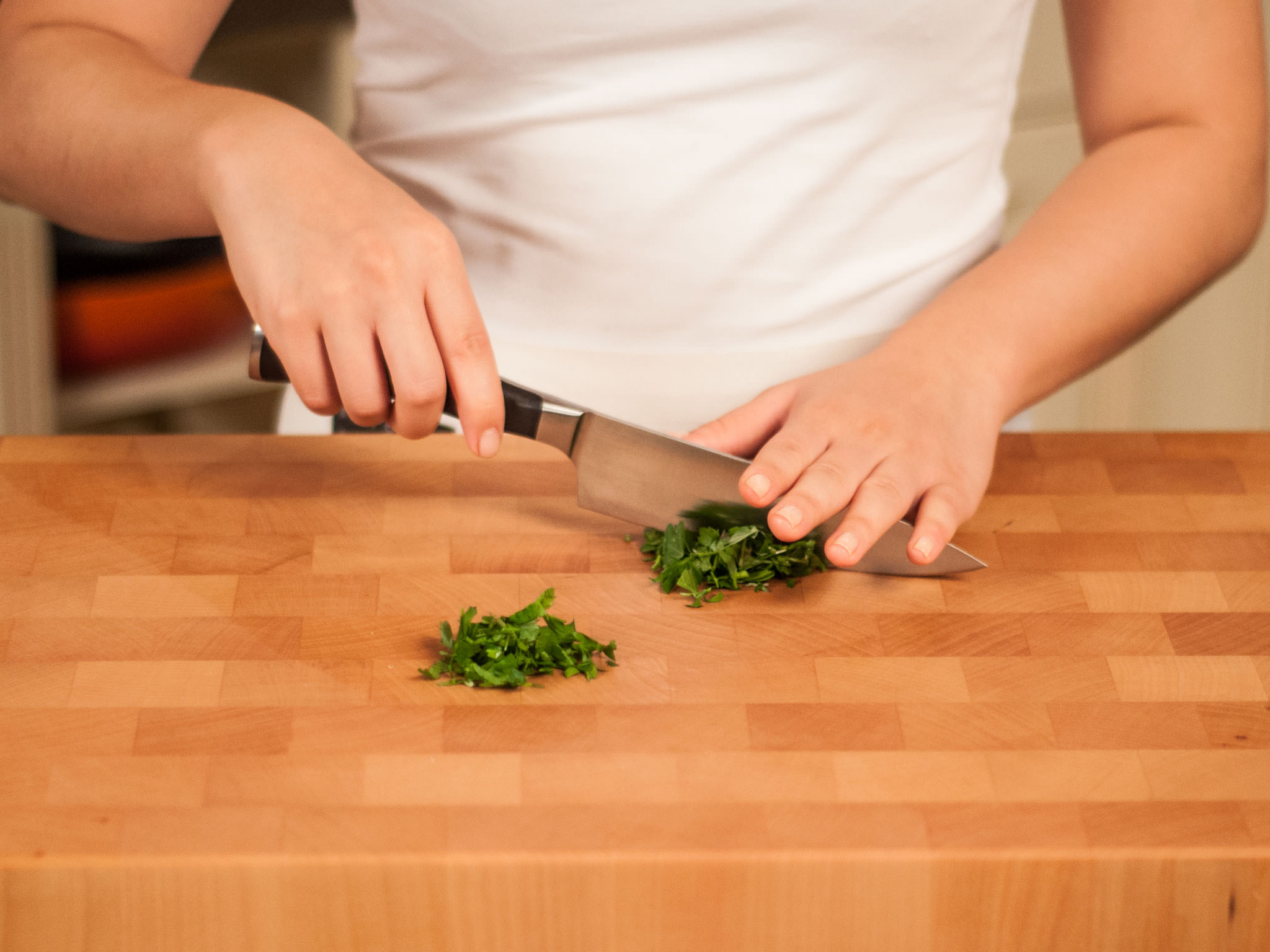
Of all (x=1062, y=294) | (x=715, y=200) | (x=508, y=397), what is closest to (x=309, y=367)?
(x=508, y=397)

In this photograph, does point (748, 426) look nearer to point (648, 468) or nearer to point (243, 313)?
point (648, 468)

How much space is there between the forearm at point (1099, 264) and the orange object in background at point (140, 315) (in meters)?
1.73

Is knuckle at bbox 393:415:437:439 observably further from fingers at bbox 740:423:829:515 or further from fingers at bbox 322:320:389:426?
fingers at bbox 740:423:829:515

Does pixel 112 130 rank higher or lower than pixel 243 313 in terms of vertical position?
higher

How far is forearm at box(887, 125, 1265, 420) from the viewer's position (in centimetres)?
94

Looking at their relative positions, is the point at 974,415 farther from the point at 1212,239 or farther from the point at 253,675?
the point at 253,675

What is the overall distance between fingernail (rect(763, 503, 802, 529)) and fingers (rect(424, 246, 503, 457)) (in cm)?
19

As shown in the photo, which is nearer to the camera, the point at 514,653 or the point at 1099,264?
the point at 514,653

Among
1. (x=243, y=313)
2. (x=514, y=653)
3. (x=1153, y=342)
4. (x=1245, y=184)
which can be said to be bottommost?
(x=243, y=313)

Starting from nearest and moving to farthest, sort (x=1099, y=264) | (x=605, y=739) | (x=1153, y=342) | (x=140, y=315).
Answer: (x=605, y=739) < (x=1099, y=264) < (x=140, y=315) < (x=1153, y=342)

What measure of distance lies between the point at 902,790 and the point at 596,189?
0.63 m

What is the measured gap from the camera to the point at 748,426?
0.90 meters

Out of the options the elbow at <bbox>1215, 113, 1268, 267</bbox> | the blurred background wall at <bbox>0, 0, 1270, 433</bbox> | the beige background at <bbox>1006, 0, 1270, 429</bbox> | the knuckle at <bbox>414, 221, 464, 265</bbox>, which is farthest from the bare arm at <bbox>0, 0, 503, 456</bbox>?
the beige background at <bbox>1006, 0, 1270, 429</bbox>

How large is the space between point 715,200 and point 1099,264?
1.11 feet
